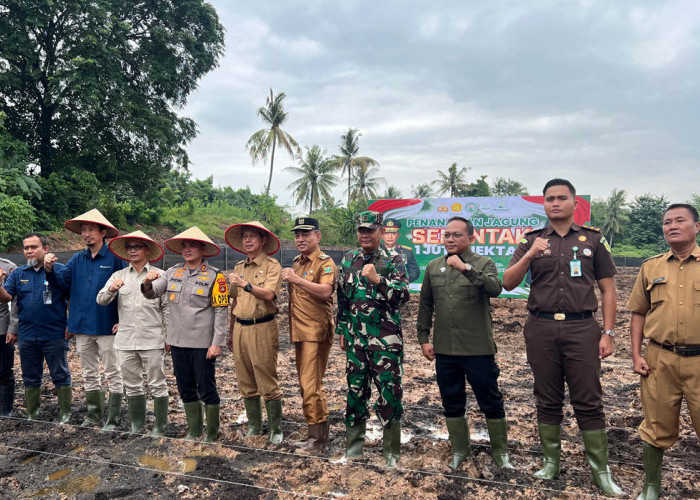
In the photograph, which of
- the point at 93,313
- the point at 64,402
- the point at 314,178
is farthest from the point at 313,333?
the point at 314,178

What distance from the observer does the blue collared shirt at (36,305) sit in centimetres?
405

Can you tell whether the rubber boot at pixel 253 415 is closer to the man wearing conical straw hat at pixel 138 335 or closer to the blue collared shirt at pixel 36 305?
the man wearing conical straw hat at pixel 138 335

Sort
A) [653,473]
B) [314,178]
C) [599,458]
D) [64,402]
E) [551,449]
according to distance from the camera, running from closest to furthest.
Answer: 1. [653,473]
2. [599,458]
3. [551,449]
4. [64,402]
5. [314,178]

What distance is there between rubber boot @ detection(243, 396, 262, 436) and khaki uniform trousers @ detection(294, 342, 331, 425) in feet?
1.51

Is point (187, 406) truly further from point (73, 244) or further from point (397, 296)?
point (73, 244)

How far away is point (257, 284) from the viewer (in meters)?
3.62

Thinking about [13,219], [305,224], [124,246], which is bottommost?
[124,246]

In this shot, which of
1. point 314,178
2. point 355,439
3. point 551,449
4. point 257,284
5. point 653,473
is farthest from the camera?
point 314,178

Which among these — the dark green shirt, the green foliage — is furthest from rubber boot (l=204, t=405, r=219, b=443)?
the green foliage

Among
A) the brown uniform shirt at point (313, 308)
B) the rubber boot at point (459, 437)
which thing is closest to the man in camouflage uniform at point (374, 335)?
the brown uniform shirt at point (313, 308)

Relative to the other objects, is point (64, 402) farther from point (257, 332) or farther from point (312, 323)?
point (312, 323)

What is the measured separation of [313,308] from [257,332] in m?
0.44

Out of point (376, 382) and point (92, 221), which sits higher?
point (92, 221)

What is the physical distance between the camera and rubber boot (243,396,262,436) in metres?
3.72
